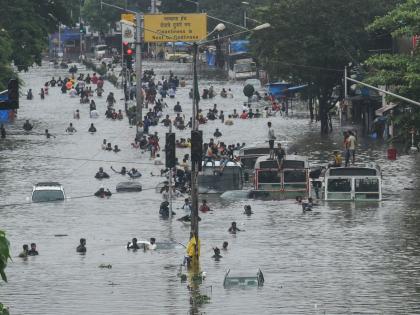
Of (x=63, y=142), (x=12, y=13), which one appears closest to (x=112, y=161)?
(x=63, y=142)

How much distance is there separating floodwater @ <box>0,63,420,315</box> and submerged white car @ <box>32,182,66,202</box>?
81 cm

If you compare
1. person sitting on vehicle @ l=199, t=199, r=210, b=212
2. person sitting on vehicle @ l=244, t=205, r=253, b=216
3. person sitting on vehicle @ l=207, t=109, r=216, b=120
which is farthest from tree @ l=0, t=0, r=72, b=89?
person sitting on vehicle @ l=244, t=205, r=253, b=216

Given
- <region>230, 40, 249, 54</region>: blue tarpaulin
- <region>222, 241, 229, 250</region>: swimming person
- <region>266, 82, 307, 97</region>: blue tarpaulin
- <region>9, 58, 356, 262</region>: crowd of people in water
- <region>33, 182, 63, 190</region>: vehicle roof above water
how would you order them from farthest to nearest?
<region>230, 40, 249, 54</region>: blue tarpaulin < <region>266, 82, 307, 97</region>: blue tarpaulin < <region>33, 182, 63, 190</region>: vehicle roof above water < <region>9, 58, 356, 262</region>: crowd of people in water < <region>222, 241, 229, 250</region>: swimming person

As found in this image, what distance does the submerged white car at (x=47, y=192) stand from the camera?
77.4 metres

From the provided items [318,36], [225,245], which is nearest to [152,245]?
[225,245]

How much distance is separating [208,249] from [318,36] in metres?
46.0

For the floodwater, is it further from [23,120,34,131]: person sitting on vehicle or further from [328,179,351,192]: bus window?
[23,120,34,131]: person sitting on vehicle

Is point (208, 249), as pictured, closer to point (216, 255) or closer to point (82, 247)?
point (216, 255)

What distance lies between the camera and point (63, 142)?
350ft

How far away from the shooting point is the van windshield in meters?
77.4

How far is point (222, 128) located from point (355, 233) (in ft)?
162

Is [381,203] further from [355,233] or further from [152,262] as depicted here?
[152,262]

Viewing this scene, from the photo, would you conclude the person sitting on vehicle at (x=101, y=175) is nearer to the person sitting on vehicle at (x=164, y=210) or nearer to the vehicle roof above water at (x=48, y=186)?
the vehicle roof above water at (x=48, y=186)

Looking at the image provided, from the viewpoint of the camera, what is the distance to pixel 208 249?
62281 mm
